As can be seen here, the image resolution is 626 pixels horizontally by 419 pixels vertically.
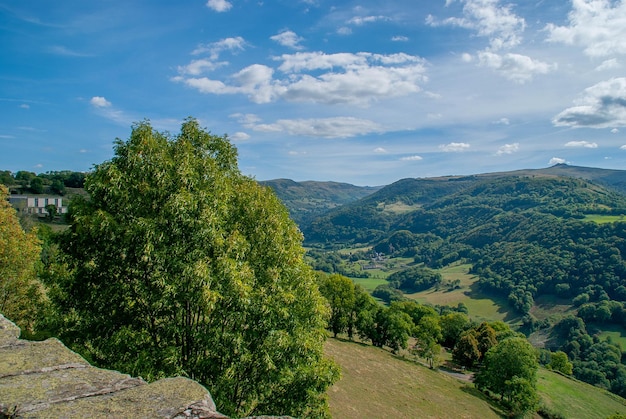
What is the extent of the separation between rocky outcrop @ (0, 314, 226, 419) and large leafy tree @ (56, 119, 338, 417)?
475 centimetres

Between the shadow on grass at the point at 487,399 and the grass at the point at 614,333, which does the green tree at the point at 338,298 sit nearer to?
the shadow on grass at the point at 487,399

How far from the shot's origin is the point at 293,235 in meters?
17.1

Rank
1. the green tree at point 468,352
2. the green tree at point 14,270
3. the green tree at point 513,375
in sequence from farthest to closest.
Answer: the green tree at point 468,352 → the green tree at point 513,375 → the green tree at point 14,270

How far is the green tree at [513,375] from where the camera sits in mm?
53562

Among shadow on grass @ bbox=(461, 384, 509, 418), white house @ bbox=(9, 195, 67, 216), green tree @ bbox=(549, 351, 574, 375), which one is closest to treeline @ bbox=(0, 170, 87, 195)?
white house @ bbox=(9, 195, 67, 216)

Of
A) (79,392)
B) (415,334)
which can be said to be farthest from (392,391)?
(79,392)

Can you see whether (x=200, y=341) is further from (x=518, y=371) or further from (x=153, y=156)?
(x=518, y=371)

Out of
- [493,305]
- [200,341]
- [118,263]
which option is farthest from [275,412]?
[493,305]

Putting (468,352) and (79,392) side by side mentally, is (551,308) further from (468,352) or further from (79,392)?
(79,392)

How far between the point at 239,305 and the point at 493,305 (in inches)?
8417

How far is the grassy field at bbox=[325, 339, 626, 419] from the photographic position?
135ft

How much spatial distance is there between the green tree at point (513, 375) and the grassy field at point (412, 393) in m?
3.27

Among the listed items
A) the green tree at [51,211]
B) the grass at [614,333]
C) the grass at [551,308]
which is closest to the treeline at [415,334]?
the green tree at [51,211]

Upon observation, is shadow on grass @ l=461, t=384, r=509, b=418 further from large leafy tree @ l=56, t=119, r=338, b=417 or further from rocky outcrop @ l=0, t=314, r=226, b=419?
rocky outcrop @ l=0, t=314, r=226, b=419
